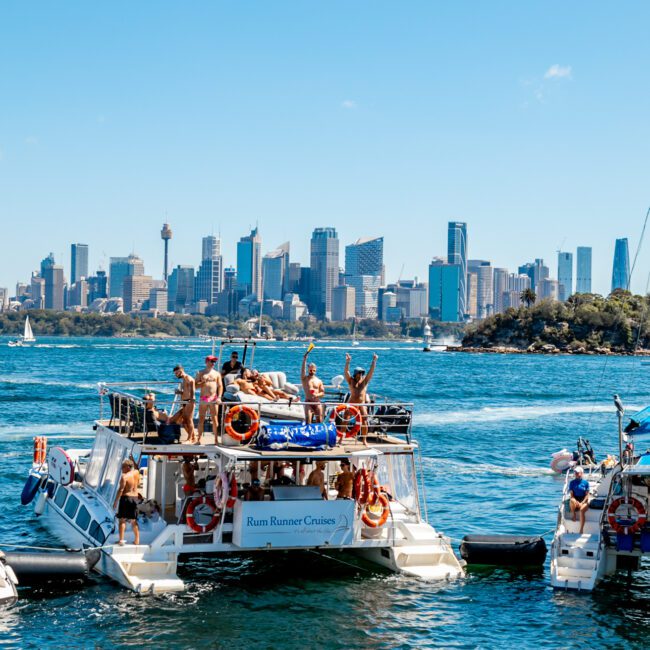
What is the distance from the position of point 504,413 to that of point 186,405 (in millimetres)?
44779

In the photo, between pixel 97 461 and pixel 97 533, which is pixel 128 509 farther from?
pixel 97 461

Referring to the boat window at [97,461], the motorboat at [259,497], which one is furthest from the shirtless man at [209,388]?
the boat window at [97,461]

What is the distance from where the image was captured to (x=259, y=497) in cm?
1900

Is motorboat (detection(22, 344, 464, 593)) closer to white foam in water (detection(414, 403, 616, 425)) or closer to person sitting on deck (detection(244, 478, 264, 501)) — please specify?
person sitting on deck (detection(244, 478, 264, 501))

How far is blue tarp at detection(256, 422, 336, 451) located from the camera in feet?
61.4

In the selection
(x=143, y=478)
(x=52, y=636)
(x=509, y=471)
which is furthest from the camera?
(x=509, y=471)

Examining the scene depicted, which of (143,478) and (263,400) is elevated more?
(263,400)

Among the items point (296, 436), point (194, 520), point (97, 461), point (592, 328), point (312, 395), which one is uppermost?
point (592, 328)

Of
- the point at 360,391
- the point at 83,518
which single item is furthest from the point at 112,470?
the point at 360,391

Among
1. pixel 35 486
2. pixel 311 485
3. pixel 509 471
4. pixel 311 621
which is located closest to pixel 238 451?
pixel 311 485

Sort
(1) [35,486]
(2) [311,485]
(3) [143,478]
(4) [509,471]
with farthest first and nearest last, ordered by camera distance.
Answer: (4) [509,471] → (1) [35,486] → (3) [143,478] → (2) [311,485]

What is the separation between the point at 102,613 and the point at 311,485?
444cm

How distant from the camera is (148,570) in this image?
717 inches

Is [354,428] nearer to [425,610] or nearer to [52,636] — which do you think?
[425,610]
